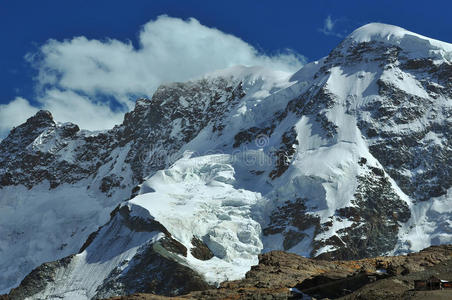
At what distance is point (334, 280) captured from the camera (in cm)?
7012

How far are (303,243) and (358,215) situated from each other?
1794 cm

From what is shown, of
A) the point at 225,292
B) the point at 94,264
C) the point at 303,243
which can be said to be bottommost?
the point at 225,292

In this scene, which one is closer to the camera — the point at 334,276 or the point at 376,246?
the point at 334,276

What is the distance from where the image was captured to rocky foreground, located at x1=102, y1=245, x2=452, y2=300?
186 feet

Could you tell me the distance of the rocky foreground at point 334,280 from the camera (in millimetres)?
56844

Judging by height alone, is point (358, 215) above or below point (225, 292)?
above

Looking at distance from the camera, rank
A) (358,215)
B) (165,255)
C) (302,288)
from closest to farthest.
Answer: (302,288) < (165,255) < (358,215)

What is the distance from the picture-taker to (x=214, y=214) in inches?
7859

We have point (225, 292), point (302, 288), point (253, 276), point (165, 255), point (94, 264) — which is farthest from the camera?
point (94, 264)

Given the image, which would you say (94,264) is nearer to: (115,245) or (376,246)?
(115,245)

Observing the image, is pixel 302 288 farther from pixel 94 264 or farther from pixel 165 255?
pixel 94 264

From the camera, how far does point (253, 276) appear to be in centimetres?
8550

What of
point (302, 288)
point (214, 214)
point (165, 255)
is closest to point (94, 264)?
point (165, 255)

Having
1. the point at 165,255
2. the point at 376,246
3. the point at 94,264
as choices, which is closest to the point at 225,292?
the point at 165,255
